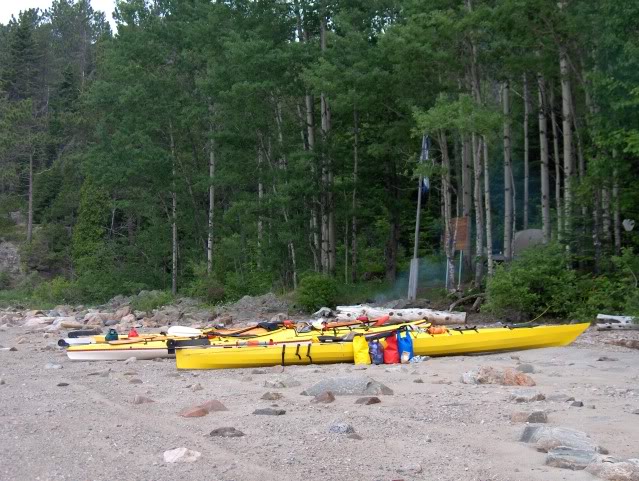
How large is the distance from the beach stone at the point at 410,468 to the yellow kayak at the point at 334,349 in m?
6.72

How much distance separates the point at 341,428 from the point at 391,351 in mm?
5607

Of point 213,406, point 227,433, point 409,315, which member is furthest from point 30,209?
point 227,433

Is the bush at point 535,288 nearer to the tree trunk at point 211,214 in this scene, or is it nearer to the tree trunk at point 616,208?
the tree trunk at point 616,208

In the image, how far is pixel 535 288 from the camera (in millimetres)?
19062

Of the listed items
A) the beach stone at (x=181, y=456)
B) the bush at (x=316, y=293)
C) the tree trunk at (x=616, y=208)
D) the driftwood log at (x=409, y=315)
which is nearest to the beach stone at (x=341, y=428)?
the beach stone at (x=181, y=456)

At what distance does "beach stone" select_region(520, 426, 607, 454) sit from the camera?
674cm

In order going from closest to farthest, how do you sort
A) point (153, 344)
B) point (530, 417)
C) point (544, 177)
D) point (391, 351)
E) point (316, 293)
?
1. point (530, 417)
2. point (391, 351)
3. point (153, 344)
4. point (544, 177)
5. point (316, 293)

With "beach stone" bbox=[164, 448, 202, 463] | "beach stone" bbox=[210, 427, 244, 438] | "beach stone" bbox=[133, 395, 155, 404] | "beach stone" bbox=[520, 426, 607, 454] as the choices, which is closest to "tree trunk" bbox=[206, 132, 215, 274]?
"beach stone" bbox=[133, 395, 155, 404]

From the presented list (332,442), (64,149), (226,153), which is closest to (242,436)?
(332,442)

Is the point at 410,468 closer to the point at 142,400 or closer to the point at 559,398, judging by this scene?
the point at 559,398

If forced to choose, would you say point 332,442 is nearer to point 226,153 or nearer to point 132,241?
point 226,153

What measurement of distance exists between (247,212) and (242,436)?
23695mm

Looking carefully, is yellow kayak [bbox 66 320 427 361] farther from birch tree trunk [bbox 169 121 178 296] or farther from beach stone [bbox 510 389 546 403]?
birch tree trunk [bbox 169 121 178 296]

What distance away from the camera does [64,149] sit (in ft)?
177
